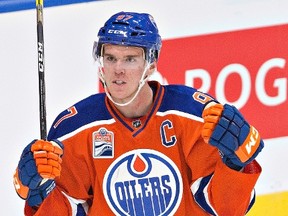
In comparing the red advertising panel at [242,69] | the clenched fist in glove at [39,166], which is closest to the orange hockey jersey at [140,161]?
the clenched fist in glove at [39,166]

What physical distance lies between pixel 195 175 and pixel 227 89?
3.64 ft

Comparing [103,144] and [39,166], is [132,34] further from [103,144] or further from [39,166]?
[39,166]

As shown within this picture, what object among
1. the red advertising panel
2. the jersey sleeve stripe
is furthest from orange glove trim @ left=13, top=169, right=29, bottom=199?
the red advertising panel

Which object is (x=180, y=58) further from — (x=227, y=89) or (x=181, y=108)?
(x=181, y=108)

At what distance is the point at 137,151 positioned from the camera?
3.84 m

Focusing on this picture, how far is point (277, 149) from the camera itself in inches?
196

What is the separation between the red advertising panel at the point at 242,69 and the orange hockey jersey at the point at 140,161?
96 centimetres

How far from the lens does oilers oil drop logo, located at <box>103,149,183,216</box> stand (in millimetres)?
3836

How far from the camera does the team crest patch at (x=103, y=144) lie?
383cm

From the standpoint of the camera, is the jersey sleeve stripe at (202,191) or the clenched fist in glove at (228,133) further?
the jersey sleeve stripe at (202,191)

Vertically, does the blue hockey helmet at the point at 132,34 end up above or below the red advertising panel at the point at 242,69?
above

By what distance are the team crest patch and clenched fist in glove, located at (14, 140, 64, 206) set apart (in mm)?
139

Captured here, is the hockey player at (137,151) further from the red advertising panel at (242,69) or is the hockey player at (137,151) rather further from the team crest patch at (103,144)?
the red advertising panel at (242,69)

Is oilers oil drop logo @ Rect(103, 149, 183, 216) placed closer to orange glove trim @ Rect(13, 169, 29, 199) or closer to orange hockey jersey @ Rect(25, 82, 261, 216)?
orange hockey jersey @ Rect(25, 82, 261, 216)
